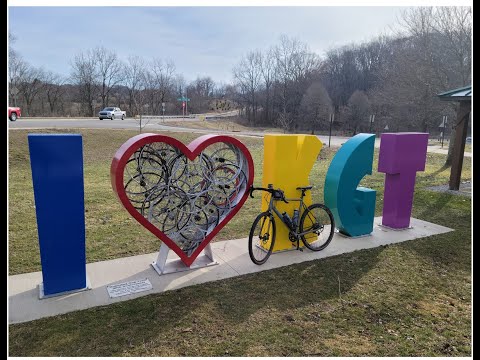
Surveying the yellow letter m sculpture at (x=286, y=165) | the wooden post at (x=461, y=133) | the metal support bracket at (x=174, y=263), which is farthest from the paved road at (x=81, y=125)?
the yellow letter m sculpture at (x=286, y=165)

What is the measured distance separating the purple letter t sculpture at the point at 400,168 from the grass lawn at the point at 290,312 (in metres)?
0.79

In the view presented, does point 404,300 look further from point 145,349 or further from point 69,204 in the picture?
point 69,204

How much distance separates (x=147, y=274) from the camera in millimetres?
4969

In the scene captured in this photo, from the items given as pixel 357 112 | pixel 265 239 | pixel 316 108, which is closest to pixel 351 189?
pixel 265 239

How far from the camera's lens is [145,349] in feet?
11.1

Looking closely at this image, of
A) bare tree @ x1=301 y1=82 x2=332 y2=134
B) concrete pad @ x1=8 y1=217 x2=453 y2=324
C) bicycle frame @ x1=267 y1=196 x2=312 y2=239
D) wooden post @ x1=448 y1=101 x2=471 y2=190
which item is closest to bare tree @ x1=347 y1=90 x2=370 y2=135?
bare tree @ x1=301 y1=82 x2=332 y2=134

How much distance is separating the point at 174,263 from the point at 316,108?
45513mm

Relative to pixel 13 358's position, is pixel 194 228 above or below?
above

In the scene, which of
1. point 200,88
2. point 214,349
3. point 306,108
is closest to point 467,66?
point 214,349

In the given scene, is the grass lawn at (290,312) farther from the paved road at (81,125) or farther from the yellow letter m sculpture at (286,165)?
the paved road at (81,125)

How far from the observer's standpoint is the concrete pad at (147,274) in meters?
4.12

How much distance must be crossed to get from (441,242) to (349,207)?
177cm

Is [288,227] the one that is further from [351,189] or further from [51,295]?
[51,295]

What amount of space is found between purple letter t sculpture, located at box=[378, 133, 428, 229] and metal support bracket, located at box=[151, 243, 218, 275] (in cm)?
380
